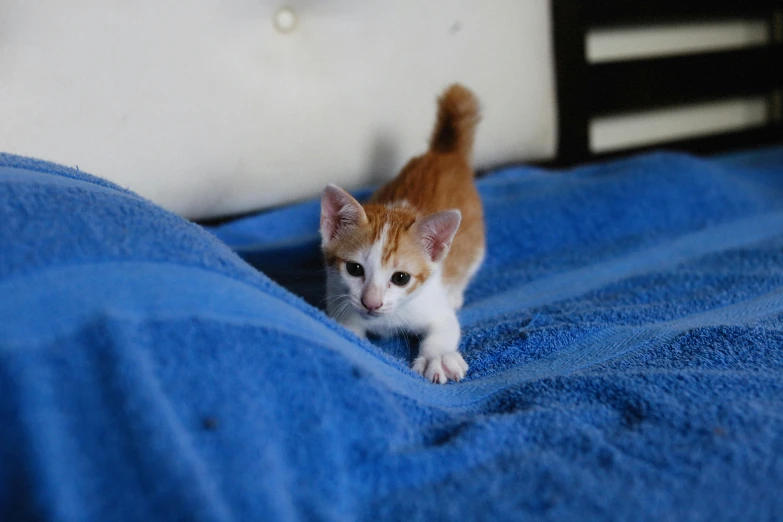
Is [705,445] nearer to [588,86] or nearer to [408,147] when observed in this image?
[408,147]

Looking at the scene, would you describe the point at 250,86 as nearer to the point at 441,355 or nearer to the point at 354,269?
the point at 354,269

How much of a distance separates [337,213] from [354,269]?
Result: 10cm

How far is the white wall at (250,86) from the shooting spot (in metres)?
1.21

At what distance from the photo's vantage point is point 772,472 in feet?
1.88

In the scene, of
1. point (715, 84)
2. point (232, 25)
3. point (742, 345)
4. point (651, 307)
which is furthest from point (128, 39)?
point (715, 84)

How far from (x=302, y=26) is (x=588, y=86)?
0.89 metres

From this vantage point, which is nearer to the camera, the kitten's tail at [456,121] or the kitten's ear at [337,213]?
the kitten's ear at [337,213]

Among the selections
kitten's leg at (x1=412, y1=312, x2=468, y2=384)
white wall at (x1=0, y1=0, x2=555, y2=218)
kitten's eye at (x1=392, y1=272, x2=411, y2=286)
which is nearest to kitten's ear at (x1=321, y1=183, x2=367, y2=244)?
kitten's eye at (x1=392, y1=272, x2=411, y2=286)

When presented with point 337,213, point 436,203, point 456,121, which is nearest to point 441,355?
point 337,213

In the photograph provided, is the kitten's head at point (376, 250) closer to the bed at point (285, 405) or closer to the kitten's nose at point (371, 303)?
the kitten's nose at point (371, 303)

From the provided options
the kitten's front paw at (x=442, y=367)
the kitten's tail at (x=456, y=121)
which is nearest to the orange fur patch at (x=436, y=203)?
the kitten's tail at (x=456, y=121)

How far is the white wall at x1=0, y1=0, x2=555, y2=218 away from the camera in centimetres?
121

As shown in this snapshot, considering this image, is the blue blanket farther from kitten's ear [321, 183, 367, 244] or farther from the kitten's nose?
Result: kitten's ear [321, 183, 367, 244]

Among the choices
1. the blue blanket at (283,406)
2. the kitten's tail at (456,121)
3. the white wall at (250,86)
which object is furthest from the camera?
the kitten's tail at (456,121)
